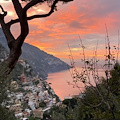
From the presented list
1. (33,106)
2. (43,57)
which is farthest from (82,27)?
(43,57)

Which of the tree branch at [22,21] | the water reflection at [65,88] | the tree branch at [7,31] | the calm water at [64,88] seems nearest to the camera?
the tree branch at [22,21]

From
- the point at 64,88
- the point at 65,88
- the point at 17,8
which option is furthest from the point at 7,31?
the point at 64,88

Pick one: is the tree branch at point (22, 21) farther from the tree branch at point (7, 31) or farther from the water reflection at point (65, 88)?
the water reflection at point (65, 88)

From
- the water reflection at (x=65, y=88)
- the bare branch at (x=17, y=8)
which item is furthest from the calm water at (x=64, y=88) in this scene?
the bare branch at (x=17, y=8)

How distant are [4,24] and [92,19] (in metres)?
2.33

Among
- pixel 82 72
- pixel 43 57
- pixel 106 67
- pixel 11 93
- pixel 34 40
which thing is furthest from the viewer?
pixel 43 57

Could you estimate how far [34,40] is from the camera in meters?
18.5

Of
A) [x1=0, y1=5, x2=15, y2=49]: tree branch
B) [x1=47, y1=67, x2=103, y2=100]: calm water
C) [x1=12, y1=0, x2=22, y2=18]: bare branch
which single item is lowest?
[x1=47, y1=67, x2=103, y2=100]: calm water

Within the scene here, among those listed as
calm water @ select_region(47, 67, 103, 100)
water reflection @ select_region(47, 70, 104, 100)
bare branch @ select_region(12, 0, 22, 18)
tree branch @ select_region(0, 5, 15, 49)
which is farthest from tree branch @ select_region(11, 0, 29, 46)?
calm water @ select_region(47, 67, 103, 100)

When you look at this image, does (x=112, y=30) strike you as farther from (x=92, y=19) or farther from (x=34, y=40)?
(x=34, y=40)

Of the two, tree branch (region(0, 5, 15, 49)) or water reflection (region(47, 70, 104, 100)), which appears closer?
tree branch (region(0, 5, 15, 49))

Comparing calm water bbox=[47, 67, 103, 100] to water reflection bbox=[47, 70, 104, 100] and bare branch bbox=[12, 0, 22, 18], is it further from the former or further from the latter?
bare branch bbox=[12, 0, 22, 18]

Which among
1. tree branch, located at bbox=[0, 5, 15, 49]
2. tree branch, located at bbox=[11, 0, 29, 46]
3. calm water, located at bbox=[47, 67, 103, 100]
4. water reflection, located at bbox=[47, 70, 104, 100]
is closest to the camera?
tree branch, located at bbox=[11, 0, 29, 46]

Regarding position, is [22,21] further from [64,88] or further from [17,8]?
[64,88]
